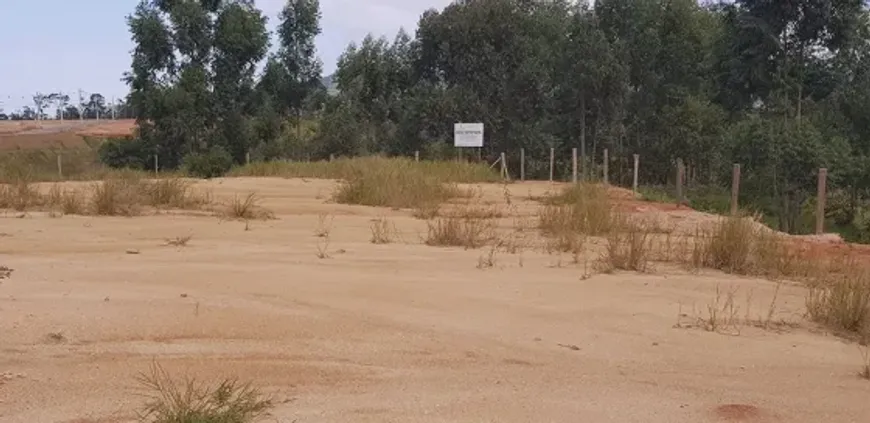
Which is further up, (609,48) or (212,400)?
(609,48)

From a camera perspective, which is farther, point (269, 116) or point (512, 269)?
point (269, 116)

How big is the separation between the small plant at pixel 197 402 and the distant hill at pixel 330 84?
40.3 meters

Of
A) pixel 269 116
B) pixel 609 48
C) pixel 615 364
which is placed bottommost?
pixel 615 364

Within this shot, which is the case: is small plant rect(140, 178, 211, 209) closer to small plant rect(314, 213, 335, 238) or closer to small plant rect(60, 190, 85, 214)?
small plant rect(60, 190, 85, 214)

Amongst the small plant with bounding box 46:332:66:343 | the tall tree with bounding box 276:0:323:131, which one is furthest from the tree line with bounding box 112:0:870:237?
the small plant with bounding box 46:332:66:343

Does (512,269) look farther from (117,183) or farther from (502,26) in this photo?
(502,26)

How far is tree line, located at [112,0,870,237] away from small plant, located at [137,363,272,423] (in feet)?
96.0

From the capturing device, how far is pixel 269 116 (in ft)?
136

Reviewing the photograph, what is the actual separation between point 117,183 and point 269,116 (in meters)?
29.4

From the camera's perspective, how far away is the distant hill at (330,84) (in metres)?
44.1

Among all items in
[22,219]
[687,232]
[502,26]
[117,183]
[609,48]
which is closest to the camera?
[22,219]

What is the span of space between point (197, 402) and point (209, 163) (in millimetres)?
32839

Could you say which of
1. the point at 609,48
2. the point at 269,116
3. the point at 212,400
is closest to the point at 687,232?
the point at 212,400

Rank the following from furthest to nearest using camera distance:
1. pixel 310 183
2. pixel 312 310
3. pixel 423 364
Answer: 1. pixel 310 183
2. pixel 312 310
3. pixel 423 364
